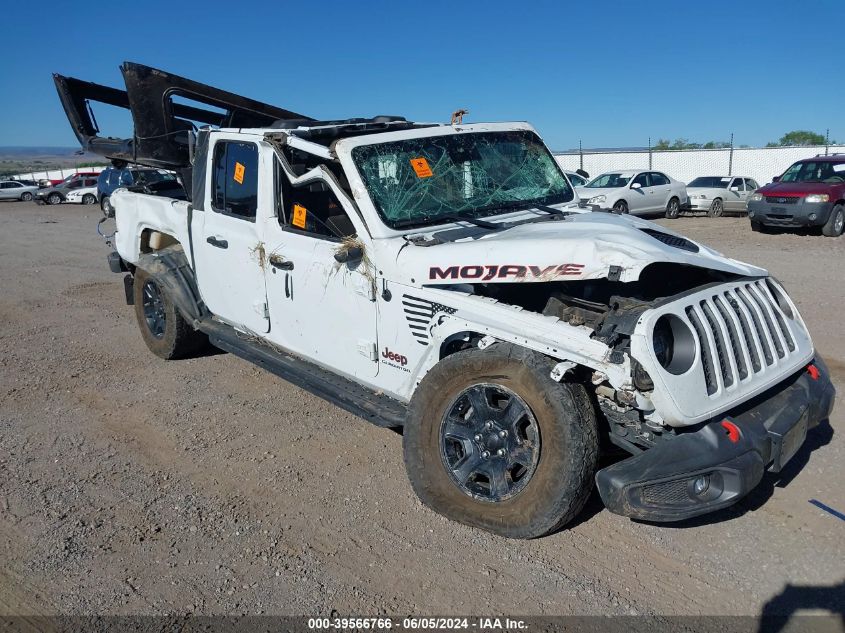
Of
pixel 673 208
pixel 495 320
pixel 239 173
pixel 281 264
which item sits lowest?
pixel 673 208

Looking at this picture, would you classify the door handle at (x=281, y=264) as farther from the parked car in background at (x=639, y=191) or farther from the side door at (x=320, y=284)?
the parked car in background at (x=639, y=191)

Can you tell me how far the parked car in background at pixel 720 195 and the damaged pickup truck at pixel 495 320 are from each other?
19.5 meters

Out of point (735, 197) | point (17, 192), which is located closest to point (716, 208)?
point (735, 197)

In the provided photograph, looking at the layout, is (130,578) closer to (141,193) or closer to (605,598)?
(605,598)

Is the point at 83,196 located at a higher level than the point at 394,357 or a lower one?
lower

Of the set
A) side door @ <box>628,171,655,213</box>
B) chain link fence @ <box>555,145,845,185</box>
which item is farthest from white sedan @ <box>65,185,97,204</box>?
side door @ <box>628,171,655,213</box>

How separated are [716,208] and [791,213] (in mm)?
7766

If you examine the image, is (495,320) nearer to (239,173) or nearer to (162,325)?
(239,173)

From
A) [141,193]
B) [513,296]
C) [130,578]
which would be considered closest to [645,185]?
[141,193]

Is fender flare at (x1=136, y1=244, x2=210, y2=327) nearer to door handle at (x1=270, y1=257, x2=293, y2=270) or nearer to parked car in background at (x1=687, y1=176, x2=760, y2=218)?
door handle at (x1=270, y1=257, x2=293, y2=270)

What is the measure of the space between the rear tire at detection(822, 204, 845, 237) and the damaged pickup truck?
1267 cm

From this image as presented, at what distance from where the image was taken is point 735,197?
23.6m

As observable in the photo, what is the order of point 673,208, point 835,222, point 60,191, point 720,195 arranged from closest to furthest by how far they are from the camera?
point 835,222 → point 673,208 → point 720,195 → point 60,191

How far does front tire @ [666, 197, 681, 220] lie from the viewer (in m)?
22.2
